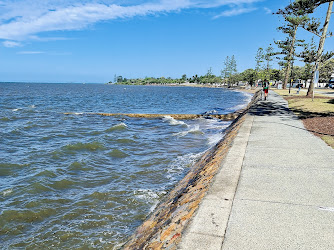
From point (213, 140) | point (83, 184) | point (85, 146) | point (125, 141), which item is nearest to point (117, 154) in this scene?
point (85, 146)

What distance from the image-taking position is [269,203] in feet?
13.4

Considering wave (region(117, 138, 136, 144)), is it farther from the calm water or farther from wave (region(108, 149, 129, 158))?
wave (region(108, 149, 129, 158))

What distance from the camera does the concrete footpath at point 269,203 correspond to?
10.2 feet

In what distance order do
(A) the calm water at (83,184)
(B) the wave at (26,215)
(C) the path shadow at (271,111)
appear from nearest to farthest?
1. (A) the calm water at (83,184)
2. (B) the wave at (26,215)
3. (C) the path shadow at (271,111)

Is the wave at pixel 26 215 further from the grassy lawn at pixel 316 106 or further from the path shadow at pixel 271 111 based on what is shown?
the grassy lawn at pixel 316 106

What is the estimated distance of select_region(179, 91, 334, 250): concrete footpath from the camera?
3.10m

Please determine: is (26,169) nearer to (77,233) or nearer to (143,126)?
(77,233)

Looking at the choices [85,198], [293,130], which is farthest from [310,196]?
[293,130]

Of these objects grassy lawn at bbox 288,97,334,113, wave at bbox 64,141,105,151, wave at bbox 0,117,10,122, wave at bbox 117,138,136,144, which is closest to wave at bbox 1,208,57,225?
wave at bbox 64,141,105,151

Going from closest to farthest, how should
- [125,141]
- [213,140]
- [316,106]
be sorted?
[213,140], [125,141], [316,106]

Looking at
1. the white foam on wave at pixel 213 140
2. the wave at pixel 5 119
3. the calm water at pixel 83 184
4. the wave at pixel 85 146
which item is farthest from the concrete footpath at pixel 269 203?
the wave at pixel 5 119

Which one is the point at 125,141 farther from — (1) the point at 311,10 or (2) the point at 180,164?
(1) the point at 311,10

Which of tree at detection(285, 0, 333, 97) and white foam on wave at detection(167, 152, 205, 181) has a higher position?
tree at detection(285, 0, 333, 97)

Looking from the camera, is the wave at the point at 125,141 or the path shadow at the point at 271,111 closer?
the wave at the point at 125,141
